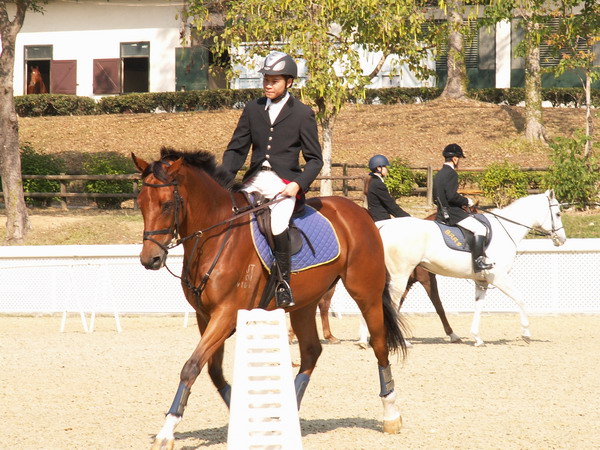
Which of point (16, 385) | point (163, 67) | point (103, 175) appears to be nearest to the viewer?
point (16, 385)

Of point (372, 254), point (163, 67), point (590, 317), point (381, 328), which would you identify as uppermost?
point (163, 67)

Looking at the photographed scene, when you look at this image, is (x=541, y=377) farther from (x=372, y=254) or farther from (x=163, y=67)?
(x=163, y=67)

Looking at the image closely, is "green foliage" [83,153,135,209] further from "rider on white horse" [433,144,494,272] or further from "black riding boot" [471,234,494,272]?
"black riding boot" [471,234,494,272]

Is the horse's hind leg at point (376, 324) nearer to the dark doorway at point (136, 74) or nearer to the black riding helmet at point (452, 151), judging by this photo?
the black riding helmet at point (452, 151)

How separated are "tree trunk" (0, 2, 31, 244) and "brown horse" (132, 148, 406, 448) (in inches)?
625

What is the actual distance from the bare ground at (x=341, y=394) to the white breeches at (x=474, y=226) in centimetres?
159

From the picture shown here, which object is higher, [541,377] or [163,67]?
[163,67]

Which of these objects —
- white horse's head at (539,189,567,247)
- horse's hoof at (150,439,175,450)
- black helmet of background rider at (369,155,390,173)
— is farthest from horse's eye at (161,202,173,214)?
white horse's head at (539,189,567,247)

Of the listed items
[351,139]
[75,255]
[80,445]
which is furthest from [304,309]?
[351,139]

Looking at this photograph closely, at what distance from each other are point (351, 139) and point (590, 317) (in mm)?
16720

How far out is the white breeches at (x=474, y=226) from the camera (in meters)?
13.3

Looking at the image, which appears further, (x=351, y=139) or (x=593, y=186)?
(x=351, y=139)

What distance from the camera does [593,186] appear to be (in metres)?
24.0

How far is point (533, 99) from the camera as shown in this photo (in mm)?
30984
